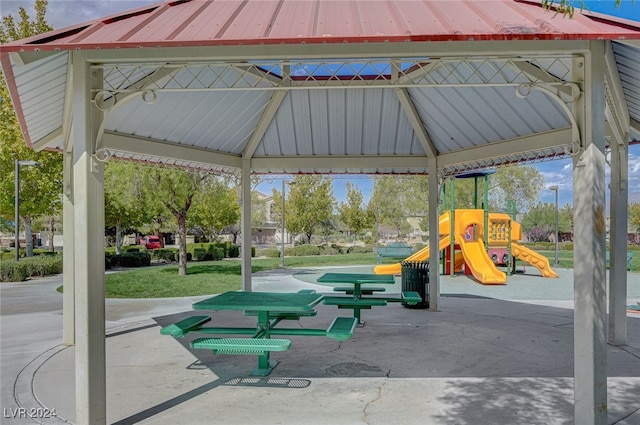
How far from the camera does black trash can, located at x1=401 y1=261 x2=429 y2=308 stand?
12430 millimetres

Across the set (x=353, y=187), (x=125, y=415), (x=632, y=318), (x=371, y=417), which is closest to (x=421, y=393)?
(x=371, y=417)

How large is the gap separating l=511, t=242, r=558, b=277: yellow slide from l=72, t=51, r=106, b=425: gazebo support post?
69.3 feet

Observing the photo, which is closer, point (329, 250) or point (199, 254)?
point (199, 254)

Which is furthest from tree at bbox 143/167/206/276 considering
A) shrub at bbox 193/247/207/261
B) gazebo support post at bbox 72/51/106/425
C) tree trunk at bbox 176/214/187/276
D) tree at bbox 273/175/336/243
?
tree at bbox 273/175/336/243

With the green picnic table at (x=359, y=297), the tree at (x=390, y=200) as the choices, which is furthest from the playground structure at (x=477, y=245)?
the tree at (x=390, y=200)

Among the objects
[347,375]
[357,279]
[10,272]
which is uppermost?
[357,279]

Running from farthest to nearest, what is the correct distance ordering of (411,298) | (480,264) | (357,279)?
(480,264) < (357,279) < (411,298)

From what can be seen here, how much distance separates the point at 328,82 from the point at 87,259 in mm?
5210

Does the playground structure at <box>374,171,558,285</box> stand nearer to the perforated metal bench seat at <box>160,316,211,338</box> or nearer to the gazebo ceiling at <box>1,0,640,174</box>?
the gazebo ceiling at <box>1,0,640,174</box>

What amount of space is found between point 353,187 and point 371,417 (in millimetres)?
45390

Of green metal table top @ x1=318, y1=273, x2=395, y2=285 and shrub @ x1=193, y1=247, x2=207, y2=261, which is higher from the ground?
green metal table top @ x1=318, y1=273, x2=395, y2=285

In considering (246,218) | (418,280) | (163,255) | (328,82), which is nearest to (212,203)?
(163,255)

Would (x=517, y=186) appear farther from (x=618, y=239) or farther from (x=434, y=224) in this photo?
(x=618, y=239)

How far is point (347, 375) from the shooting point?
22.6 feet
